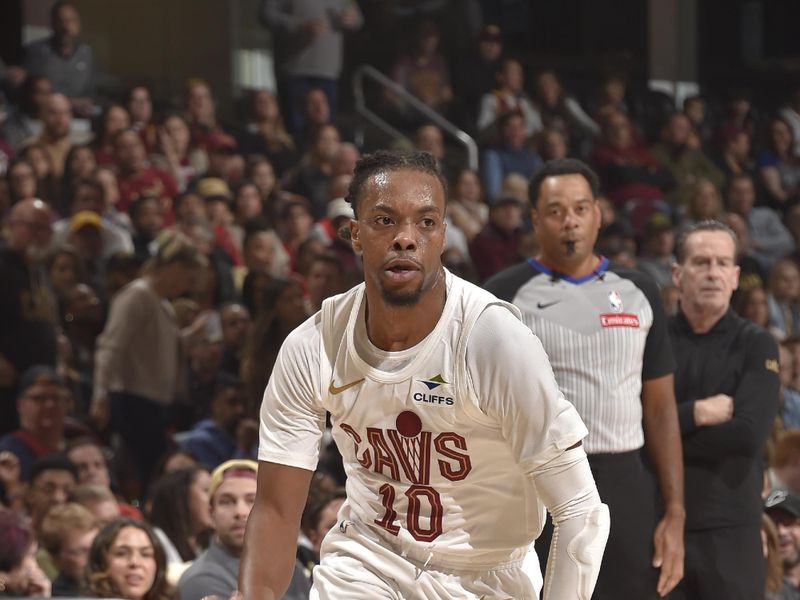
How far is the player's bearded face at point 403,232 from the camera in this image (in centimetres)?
273

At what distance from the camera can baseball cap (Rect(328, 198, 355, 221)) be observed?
28.9 feet

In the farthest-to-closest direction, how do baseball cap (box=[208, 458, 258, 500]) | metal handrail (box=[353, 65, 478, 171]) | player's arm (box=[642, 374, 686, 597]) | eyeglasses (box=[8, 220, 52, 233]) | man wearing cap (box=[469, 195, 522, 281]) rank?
metal handrail (box=[353, 65, 478, 171])
man wearing cap (box=[469, 195, 522, 281])
eyeglasses (box=[8, 220, 52, 233])
baseball cap (box=[208, 458, 258, 500])
player's arm (box=[642, 374, 686, 597])

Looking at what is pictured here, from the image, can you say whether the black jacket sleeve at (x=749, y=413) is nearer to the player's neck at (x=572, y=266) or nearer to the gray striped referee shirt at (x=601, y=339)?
the gray striped referee shirt at (x=601, y=339)

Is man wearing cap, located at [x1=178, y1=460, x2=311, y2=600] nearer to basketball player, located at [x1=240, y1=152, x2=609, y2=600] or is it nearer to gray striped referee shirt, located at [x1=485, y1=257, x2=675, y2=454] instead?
gray striped referee shirt, located at [x1=485, y1=257, x2=675, y2=454]

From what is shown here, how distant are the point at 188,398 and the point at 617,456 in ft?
13.4

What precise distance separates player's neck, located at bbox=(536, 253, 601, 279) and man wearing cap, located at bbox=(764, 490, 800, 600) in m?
2.19

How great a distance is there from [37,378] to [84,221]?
1736 mm

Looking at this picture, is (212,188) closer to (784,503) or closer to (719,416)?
(784,503)

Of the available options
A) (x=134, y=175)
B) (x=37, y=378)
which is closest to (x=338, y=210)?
(x=134, y=175)

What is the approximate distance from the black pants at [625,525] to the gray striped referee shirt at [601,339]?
0.18 feet

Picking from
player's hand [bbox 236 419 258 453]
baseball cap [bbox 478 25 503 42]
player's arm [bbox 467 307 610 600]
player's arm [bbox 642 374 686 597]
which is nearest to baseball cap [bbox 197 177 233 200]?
player's hand [bbox 236 419 258 453]

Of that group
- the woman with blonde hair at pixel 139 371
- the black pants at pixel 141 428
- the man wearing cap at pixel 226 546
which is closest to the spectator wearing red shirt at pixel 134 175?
the woman with blonde hair at pixel 139 371

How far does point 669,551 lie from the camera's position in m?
3.93

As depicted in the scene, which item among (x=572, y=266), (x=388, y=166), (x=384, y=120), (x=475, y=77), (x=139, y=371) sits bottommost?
(x=139, y=371)
